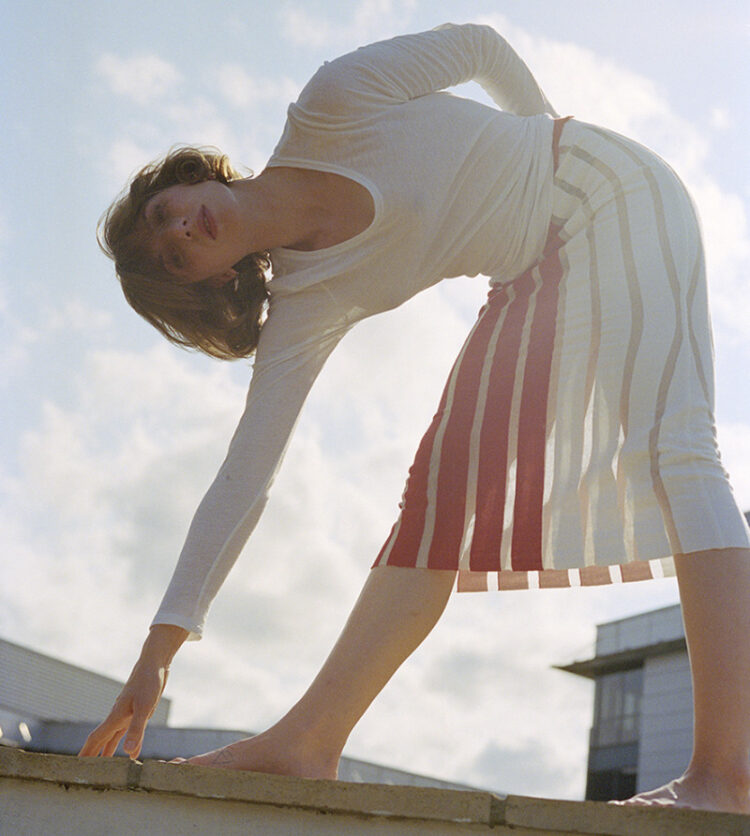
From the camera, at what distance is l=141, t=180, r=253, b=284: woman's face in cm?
193

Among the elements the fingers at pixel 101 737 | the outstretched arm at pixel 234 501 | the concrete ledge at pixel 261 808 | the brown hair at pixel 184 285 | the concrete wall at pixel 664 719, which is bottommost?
the concrete ledge at pixel 261 808

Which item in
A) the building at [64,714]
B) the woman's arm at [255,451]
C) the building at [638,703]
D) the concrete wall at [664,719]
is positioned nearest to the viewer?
the woman's arm at [255,451]

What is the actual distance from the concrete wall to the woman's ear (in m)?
15.6

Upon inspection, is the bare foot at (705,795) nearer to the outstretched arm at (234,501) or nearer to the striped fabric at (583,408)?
the striped fabric at (583,408)

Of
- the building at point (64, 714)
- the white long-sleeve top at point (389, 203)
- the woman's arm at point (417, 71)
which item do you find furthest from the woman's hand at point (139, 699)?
the building at point (64, 714)

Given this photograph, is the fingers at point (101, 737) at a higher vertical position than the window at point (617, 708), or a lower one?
lower

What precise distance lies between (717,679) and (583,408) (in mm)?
571

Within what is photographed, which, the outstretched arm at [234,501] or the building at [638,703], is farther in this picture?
the building at [638,703]

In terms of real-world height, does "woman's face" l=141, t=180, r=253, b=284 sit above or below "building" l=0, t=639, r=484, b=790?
below

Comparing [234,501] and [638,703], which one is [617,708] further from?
[234,501]

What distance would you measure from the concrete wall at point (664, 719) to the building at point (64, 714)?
168 inches

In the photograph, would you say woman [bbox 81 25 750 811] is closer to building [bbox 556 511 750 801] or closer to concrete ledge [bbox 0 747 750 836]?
concrete ledge [bbox 0 747 750 836]

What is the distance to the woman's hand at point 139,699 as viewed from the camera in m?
1.60

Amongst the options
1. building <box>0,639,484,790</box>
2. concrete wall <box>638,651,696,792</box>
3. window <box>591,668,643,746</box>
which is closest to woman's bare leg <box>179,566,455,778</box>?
building <box>0,639,484,790</box>
